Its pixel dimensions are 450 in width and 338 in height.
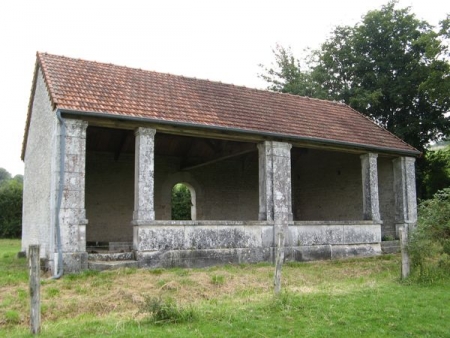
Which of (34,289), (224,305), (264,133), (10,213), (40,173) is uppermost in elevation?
(264,133)

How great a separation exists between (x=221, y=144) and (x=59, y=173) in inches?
286

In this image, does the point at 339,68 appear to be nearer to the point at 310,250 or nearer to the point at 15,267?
the point at 310,250

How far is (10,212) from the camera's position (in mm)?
25422

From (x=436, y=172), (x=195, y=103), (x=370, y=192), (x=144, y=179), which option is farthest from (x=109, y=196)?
(x=436, y=172)

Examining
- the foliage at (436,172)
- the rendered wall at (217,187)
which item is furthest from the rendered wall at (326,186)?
the foliage at (436,172)

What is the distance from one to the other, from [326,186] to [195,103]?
24.1 ft

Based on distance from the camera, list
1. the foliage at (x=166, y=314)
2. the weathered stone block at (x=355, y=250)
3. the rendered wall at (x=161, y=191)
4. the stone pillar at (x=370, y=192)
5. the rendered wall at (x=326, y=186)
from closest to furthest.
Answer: the foliage at (x=166, y=314), the weathered stone block at (x=355, y=250), the stone pillar at (x=370, y=192), the rendered wall at (x=161, y=191), the rendered wall at (x=326, y=186)

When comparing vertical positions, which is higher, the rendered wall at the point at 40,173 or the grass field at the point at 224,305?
the rendered wall at the point at 40,173

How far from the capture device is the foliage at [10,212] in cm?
2511

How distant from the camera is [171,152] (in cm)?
1675

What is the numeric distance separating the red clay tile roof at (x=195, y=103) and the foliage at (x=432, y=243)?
164 inches

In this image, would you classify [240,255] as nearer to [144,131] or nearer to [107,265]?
[107,265]

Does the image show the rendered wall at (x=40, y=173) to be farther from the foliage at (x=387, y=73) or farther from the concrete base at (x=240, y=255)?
the foliage at (x=387, y=73)

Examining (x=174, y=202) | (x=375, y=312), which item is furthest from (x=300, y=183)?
(x=375, y=312)
